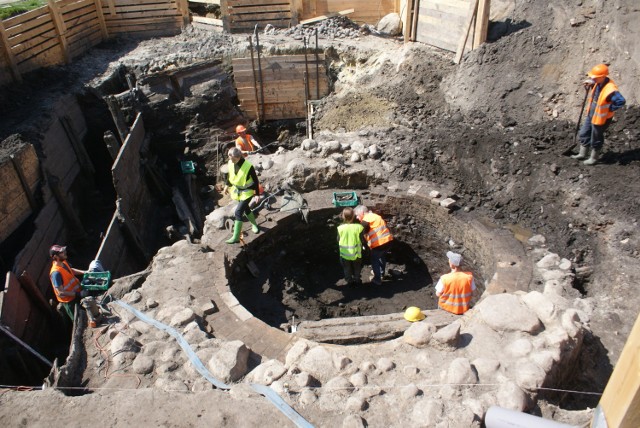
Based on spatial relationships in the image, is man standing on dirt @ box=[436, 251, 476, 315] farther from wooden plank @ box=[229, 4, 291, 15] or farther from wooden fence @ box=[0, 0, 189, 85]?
wooden plank @ box=[229, 4, 291, 15]

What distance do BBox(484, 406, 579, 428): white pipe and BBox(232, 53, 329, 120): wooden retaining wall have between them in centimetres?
1053

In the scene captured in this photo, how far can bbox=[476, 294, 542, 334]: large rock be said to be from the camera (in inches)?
178

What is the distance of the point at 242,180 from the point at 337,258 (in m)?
2.85

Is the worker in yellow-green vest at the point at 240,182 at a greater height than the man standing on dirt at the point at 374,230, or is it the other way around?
the worker in yellow-green vest at the point at 240,182

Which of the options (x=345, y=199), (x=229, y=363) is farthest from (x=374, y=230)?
(x=229, y=363)

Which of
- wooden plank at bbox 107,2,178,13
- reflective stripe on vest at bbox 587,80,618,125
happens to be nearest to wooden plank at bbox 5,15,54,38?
wooden plank at bbox 107,2,178,13

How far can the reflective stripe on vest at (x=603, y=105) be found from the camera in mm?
6746

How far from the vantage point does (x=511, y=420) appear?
3188 millimetres

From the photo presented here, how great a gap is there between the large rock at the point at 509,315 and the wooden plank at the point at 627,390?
2439 millimetres

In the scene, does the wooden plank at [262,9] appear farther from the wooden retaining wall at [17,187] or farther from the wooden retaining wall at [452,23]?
the wooden retaining wall at [17,187]

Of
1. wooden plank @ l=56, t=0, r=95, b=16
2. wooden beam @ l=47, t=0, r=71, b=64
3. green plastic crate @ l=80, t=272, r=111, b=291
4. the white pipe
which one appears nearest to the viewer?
the white pipe

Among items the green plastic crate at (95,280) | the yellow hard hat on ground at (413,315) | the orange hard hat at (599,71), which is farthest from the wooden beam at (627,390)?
the orange hard hat at (599,71)

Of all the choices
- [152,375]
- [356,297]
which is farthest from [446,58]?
[152,375]

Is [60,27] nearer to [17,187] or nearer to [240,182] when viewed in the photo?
[17,187]
